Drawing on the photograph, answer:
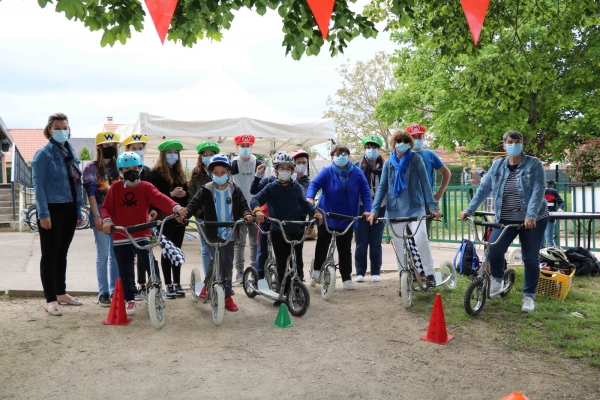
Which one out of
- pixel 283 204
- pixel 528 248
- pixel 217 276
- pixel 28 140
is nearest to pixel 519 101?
pixel 528 248

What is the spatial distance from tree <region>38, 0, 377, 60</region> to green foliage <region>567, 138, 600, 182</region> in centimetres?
1687

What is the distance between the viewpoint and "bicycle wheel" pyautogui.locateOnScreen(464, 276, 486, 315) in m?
6.23

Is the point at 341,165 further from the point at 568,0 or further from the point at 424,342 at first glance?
the point at 568,0

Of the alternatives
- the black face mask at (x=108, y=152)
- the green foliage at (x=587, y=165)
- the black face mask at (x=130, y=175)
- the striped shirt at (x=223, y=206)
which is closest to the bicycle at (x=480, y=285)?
the striped shirt at (x=223, y=206)

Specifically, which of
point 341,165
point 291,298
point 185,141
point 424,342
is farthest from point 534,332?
point 185,141

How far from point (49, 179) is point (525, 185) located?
16.3ft

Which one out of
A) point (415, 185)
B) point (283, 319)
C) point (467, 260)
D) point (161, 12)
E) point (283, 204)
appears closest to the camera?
point (161, 12)

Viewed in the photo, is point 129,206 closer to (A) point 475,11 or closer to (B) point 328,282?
(B) point 328,282

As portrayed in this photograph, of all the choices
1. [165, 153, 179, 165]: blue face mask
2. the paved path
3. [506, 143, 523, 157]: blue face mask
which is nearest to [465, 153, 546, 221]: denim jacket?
[506, 143, 523, 157]: blue face mask

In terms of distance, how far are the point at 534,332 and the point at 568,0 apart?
528cm

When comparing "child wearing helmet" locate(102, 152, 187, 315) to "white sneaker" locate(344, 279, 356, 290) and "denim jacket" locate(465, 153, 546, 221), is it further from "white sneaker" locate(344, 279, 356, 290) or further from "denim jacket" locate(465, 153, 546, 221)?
"denim jacket" locate(465, 153, 546, 221)

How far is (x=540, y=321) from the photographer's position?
633 cm

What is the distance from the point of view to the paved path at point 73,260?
25.2ft

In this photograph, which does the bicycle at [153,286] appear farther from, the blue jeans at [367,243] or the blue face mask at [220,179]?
the blue jeans at [367,243]
